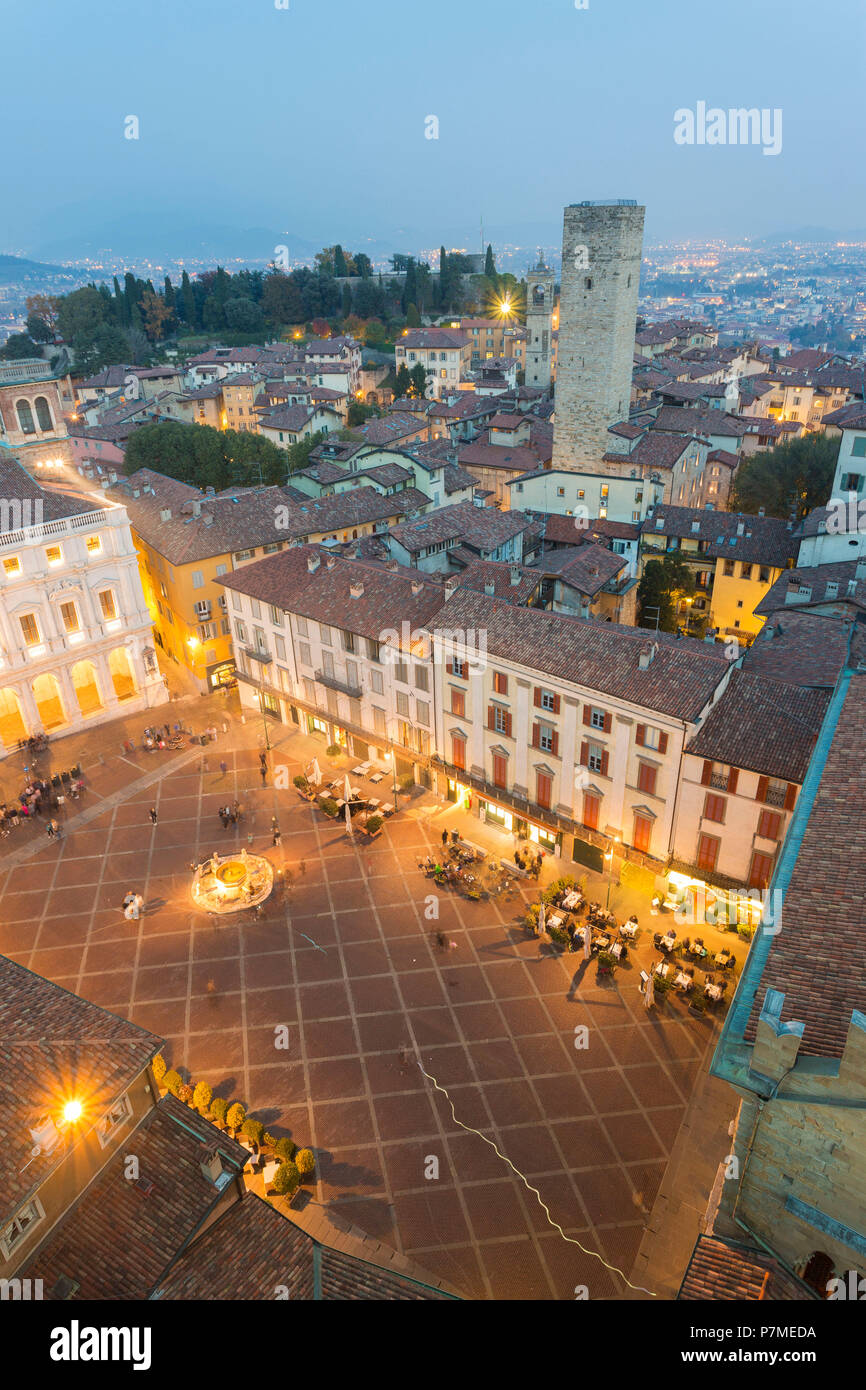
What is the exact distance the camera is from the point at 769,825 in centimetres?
2967

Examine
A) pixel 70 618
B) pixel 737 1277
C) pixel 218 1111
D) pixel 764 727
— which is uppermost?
pixel 764 727

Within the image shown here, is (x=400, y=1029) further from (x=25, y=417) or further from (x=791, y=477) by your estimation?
(x=791, y=477)

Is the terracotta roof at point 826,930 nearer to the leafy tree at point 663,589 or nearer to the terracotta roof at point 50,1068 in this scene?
the terracotta roof at point 50,1068

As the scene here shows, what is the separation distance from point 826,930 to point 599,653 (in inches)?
693

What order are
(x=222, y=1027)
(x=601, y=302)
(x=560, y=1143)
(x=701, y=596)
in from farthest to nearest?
(x=601, y=302), (x=701, y=596), (x=222, y=1027), (x=560, y=1143)

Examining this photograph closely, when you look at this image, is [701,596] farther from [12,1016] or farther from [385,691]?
[12,1016]

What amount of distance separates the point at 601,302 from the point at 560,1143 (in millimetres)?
65736

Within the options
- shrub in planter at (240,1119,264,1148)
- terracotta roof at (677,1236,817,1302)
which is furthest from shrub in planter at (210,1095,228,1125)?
terracotta roof at (677,1236,817,1302)

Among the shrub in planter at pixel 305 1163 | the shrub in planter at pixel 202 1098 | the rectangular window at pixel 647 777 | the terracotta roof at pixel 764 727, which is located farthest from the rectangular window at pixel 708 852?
the shrub in planter at pixel 202 1098

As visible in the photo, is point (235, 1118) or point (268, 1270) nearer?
point (268, 1270)

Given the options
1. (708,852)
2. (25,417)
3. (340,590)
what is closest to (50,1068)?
(708,852)
